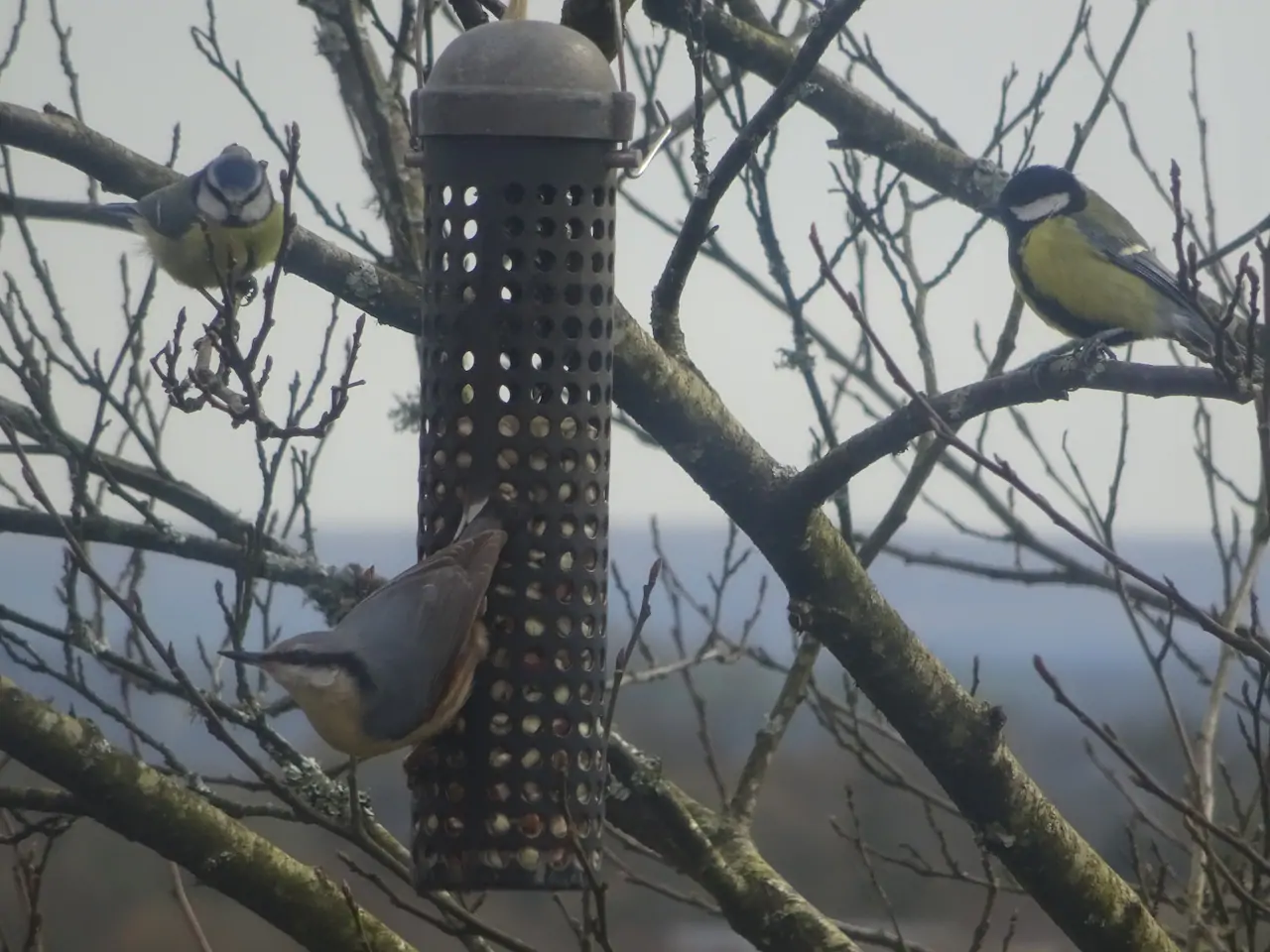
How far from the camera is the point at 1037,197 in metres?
3.02

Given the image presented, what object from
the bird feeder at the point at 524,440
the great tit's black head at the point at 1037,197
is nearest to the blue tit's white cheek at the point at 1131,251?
the great tit's black head at the point at 1037,197

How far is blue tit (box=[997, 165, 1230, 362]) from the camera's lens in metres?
2.97

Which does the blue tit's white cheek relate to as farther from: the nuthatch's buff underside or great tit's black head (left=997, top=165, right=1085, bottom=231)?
the nuthatch's buff underside

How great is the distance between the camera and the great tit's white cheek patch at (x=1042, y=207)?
119 inches

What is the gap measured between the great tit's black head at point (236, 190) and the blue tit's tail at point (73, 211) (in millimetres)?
165

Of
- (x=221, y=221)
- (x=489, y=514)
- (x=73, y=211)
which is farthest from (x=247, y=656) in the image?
(x=221, y=221)

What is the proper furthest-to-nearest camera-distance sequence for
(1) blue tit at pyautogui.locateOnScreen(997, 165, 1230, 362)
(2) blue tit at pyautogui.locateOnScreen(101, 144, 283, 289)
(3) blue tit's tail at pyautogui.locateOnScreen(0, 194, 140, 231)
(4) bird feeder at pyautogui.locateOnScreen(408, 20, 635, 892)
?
(2) blue tit at pyautogui.locateOnScreen(101, 144, 283, 289)
(1) blue tit at pyautogui.locateOnScreen(997, 165, 1230, 362)
(3) blue tit's tail at pyautogui.locateOnScreen(0, 194, 140, 231)
(4) bird feeder at pyautogui.locateOnScreen(408, 20, 635, 892)

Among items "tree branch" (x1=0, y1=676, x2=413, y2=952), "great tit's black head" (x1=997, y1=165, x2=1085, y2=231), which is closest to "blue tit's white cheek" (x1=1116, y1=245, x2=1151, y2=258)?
"great tit's black head" (x1=997, y1=165, x2=1085, y2=231)

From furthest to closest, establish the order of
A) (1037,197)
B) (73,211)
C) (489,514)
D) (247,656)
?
(1037,197), (73,211), (489,514), (247,656)

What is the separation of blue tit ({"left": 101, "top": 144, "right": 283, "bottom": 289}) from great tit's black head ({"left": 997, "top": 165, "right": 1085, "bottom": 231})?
5.07 ft

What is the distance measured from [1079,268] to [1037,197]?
0.57 feet

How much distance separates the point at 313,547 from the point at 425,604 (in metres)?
1.36

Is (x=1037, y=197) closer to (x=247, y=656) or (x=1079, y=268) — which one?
(x=1079, y=268)

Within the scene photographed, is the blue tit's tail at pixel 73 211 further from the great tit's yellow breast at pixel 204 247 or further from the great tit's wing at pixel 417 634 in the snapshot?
the great tit's wing at pixel 417 634
